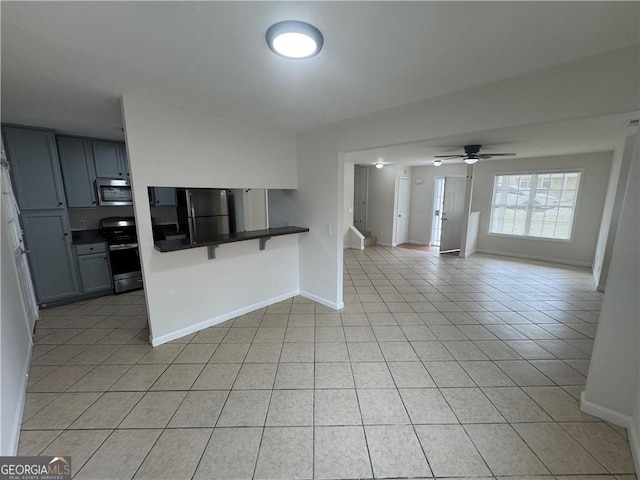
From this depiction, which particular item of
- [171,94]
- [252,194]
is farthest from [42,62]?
[252,194]

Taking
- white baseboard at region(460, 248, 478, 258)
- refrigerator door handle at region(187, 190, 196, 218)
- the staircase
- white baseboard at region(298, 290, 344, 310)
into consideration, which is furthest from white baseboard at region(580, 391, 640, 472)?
the staircase

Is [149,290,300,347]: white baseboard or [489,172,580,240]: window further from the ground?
[489,172,580,240]: window

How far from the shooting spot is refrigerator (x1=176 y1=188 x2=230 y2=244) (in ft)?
9.55

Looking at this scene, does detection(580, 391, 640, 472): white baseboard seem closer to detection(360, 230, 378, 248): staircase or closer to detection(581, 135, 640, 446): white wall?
detection(581, 135, 640, 446): white wall

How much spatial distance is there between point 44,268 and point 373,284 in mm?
4775

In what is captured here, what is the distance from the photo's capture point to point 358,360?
2461mm

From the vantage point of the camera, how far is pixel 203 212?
3.01 metres

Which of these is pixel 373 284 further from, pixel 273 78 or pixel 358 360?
pixel 273 78

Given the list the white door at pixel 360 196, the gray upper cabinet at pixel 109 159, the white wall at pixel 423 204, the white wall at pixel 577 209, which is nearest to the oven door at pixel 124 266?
the gray upper cabinet at pixel 109 159

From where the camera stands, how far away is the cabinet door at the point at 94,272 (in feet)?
12.2

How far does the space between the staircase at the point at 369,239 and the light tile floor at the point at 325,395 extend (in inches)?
164

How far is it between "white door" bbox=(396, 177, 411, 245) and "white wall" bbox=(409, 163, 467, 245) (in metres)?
0.16

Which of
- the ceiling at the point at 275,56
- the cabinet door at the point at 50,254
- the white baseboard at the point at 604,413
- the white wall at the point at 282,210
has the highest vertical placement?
the ceiling at the point at 275,56
